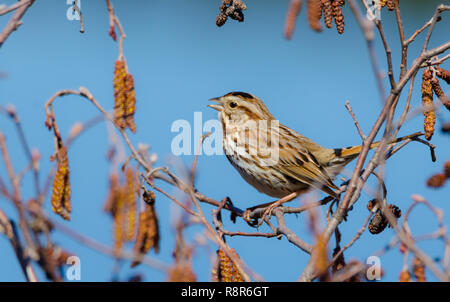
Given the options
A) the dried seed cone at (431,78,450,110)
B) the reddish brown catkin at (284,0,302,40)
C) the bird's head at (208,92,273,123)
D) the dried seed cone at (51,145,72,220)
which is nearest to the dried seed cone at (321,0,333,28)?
the dried seed cone at (431,78,450,110)

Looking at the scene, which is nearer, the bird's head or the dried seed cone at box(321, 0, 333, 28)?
the dried seed cone at box(321, 0, 333, 28)

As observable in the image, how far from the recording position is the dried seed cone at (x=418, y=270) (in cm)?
177

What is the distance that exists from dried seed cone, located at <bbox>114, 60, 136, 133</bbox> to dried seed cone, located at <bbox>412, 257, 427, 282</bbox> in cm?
108

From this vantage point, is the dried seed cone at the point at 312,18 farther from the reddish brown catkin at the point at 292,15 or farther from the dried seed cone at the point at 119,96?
the dried seed cone at the point at 119,96

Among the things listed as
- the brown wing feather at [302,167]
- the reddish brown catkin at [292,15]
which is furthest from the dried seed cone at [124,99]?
the brown wing feather at [302,167]

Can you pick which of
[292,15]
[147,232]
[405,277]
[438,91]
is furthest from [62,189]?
[438,91]

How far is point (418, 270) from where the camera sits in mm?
1768

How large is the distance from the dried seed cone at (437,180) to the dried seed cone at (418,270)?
0.32 m

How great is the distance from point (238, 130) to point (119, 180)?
6.93 feet

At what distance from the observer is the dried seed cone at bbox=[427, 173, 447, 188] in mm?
1989

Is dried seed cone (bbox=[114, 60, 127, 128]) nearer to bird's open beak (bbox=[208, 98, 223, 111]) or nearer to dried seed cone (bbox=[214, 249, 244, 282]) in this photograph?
dried seed cone (bbox=[214, 249, 244, 282])

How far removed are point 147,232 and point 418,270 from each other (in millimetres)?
857
